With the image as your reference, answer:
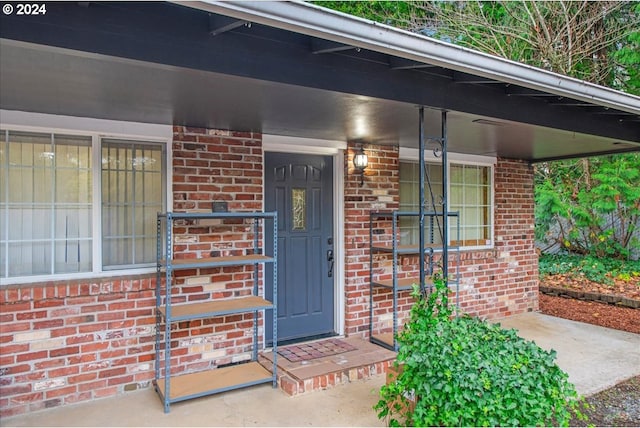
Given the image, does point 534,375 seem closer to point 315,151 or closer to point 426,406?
point 426,406

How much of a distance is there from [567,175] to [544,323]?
16.8ft

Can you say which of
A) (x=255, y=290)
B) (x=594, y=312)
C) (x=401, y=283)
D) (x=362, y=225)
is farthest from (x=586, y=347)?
(x=255, y=290)

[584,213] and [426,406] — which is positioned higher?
[584,213]

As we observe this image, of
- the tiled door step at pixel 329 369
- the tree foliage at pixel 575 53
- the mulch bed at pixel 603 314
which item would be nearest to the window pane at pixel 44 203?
the tiled door step at pixel 329 369

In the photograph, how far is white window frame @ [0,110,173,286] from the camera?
331 cm

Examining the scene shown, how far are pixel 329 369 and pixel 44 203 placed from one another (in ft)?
9.02

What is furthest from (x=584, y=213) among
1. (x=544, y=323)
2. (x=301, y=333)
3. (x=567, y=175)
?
(x=301, y=333)

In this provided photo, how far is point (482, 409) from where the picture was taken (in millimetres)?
2305

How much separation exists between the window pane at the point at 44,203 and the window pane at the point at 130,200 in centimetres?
15

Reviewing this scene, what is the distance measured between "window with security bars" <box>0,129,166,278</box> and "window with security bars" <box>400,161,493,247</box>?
10.1 feet

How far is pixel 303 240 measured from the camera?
15.6ft

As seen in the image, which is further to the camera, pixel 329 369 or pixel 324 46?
pixel 329 369

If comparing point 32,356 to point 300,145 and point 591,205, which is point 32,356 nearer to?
point 300,145

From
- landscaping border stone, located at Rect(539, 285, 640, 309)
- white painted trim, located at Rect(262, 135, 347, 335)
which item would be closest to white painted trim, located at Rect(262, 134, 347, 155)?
white painted trim, located at Rect(262, 135, 347, 335)
